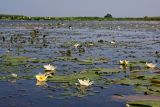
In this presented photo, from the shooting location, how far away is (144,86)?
5.48 metres

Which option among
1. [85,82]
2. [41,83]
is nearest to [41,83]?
[41,83]

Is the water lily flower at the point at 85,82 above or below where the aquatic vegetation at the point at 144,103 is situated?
below

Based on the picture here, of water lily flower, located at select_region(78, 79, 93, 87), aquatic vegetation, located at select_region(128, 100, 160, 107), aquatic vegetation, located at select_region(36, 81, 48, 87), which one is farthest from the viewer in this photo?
aquatic vegetation, located at select_region(36, 81, 48, 87)

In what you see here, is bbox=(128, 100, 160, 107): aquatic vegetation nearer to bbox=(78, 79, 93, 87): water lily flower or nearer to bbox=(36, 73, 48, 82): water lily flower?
bbox=(78, 79, 93, 87): water lily flower

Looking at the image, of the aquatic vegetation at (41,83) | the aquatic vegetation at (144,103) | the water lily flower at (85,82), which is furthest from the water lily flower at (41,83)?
the aquatic vegetation at (144,103)

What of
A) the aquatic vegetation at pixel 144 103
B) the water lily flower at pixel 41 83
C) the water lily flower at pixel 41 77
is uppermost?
the aquatic vegetation at pixel 144 103

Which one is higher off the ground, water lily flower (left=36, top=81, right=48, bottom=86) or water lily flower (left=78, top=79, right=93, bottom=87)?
water lily flower (left=78, top=79, right=93, bottom=87)

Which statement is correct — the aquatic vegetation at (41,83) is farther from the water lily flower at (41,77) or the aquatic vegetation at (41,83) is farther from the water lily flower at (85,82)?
the water lily flower at (85,82)

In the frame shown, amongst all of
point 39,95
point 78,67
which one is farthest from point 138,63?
point 39,95

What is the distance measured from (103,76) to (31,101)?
188 centimetres

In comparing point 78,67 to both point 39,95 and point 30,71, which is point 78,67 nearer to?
point 30,71

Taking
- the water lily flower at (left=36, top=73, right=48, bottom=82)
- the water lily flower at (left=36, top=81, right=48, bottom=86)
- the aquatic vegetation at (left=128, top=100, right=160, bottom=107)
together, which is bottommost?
the water lily flower at (left=36, top=81, right=48, bottom=86)

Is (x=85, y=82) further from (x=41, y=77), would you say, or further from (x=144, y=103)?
(x=144, y=103)

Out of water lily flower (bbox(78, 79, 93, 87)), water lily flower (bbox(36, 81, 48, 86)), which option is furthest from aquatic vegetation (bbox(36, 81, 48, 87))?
water lily flower (bbox(78, 79, 93, 87))
